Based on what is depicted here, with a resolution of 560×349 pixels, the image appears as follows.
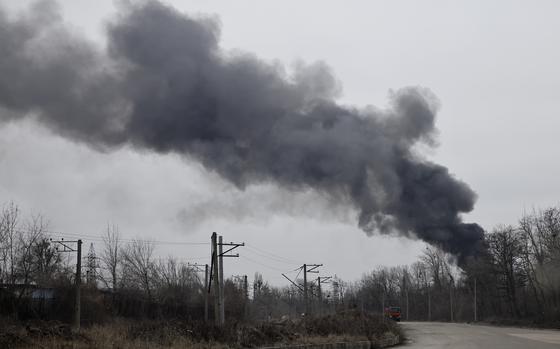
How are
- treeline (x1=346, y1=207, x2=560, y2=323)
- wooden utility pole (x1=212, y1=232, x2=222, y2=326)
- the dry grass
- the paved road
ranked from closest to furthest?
the dry grass
the paved road
wooden utility pole (x1=212, y1=232, x2=222, y2=326)
treeline (x1=346, y1=207, x2=560, y2=323)

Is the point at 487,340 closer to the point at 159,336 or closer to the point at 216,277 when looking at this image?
the point at 216,277

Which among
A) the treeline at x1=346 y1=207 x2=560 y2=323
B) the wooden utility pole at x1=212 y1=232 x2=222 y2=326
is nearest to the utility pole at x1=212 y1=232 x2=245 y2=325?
the wooden utility pole at x1=212 y1=232 x2=222 y2=326

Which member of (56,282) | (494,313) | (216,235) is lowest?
(494,313)

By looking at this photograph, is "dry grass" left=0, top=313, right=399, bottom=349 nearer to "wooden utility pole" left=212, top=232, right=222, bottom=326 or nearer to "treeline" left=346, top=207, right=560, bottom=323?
"wooden utility pole" left=212, top=232, right=222, bottom=326

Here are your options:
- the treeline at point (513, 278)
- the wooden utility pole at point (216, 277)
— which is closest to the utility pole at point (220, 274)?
the wooden utility pole at point (216, 277)

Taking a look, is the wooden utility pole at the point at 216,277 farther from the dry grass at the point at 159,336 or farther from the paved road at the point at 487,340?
the paved road at the point at 487,340

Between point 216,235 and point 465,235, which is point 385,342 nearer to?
point 216,235

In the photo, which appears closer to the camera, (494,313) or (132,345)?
(132,345)

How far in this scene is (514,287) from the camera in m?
67.6

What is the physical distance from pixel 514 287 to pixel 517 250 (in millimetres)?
4452

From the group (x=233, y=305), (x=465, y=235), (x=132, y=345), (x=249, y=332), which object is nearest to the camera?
(x=132, y=345)

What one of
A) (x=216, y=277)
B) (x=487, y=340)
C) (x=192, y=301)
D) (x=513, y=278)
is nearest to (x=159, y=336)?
(x=216, y=277)

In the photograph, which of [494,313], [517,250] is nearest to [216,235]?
[517,250]

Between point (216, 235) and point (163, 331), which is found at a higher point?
point (216, 235)
